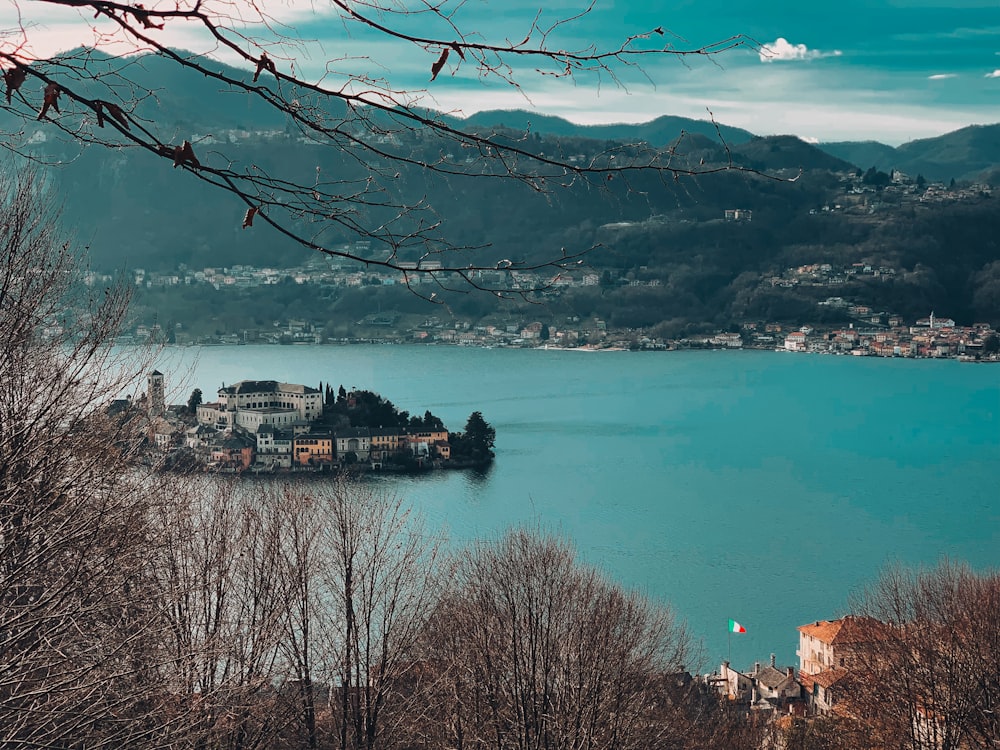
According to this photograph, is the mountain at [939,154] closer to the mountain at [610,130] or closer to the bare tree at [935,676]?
the mountain at [610,130]

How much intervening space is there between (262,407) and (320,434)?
8.99ft

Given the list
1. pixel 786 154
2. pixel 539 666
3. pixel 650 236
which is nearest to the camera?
pixel 539 666

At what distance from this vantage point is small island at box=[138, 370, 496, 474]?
25.5 metres

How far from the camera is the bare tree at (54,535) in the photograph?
270 centimetres

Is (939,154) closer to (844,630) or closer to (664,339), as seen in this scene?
(664,339)

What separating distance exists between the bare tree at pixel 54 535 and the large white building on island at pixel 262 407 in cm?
2249

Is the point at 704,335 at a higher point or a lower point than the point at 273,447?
higher

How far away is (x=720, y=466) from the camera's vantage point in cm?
3042

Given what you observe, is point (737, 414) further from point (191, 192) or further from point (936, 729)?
point (191, 192)

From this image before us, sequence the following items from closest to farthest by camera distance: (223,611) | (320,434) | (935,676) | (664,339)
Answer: (223,611) < (935,676) < (320,434) < (664,339)

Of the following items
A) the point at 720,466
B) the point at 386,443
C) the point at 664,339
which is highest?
the point at 664,339

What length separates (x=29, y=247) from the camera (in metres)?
4.22

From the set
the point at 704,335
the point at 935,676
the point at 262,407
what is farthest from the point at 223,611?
the point at 704,335

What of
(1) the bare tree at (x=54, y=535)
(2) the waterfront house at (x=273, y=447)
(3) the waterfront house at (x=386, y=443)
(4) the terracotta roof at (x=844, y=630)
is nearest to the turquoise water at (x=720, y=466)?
(4) the terracotta roof at (x=844, y=630)
